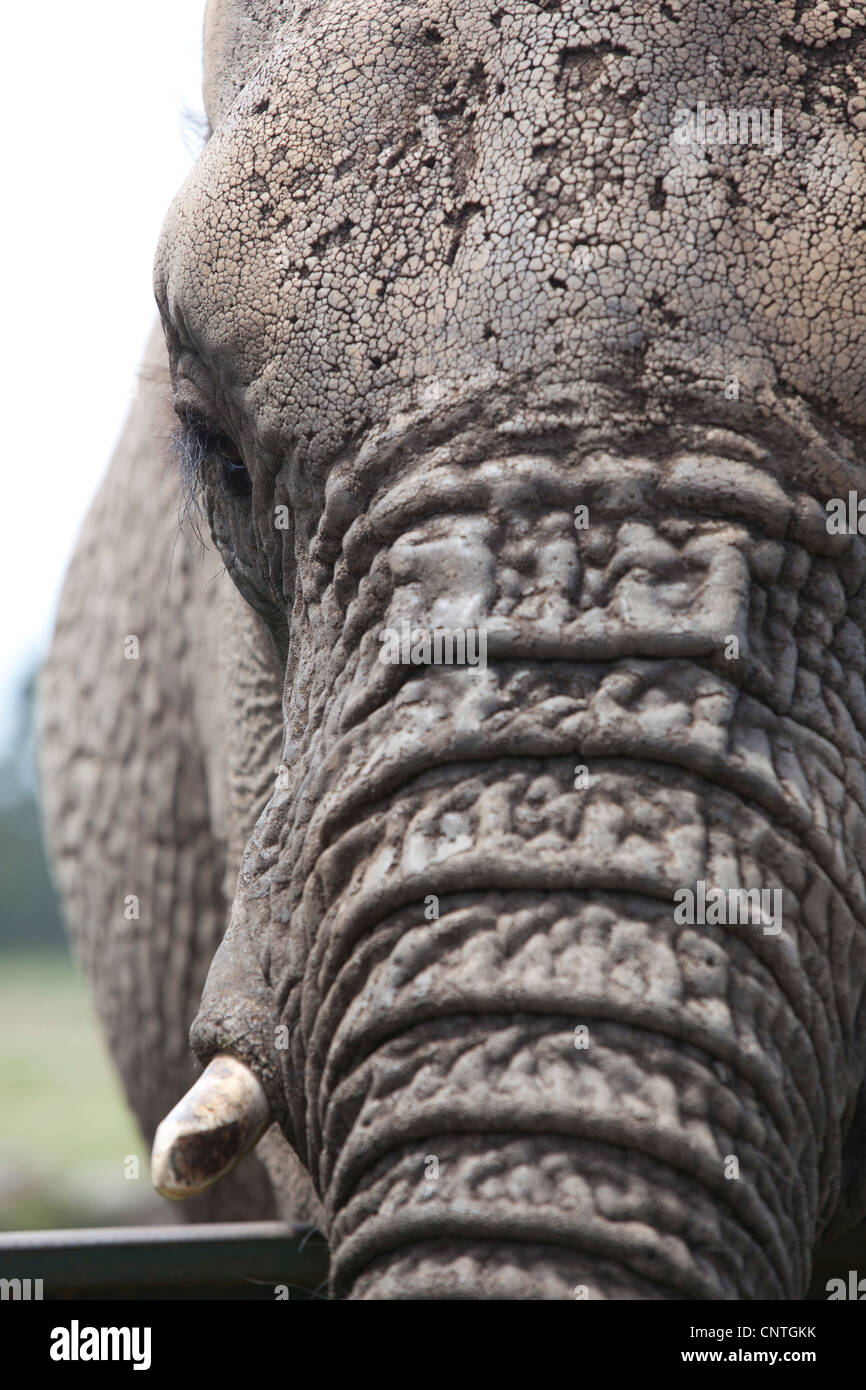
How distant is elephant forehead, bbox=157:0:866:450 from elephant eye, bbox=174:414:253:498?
0.70 ft

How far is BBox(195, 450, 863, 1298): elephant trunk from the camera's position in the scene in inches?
58.3

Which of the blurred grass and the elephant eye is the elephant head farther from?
the blurred grass

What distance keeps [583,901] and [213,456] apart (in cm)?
99

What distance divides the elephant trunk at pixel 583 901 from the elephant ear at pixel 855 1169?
0.09 feet

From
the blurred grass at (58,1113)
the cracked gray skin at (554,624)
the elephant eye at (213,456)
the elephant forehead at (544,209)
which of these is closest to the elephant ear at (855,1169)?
the cracked gray skin at (554,624)

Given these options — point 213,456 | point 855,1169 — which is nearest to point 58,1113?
point 213,456

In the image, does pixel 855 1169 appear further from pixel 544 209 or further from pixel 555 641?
pixel 544 209

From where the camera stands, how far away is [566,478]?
1.71 metres

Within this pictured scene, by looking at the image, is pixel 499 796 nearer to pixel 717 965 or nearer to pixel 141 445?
pixel 717 965

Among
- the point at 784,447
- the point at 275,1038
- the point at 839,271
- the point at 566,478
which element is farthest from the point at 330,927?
the point at 839,271

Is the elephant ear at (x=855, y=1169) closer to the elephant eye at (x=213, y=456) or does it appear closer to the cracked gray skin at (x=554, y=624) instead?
the cracked gray skin at (x=554, y=624)

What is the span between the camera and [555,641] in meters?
1.63

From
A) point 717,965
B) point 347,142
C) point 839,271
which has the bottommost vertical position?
point 717,965
